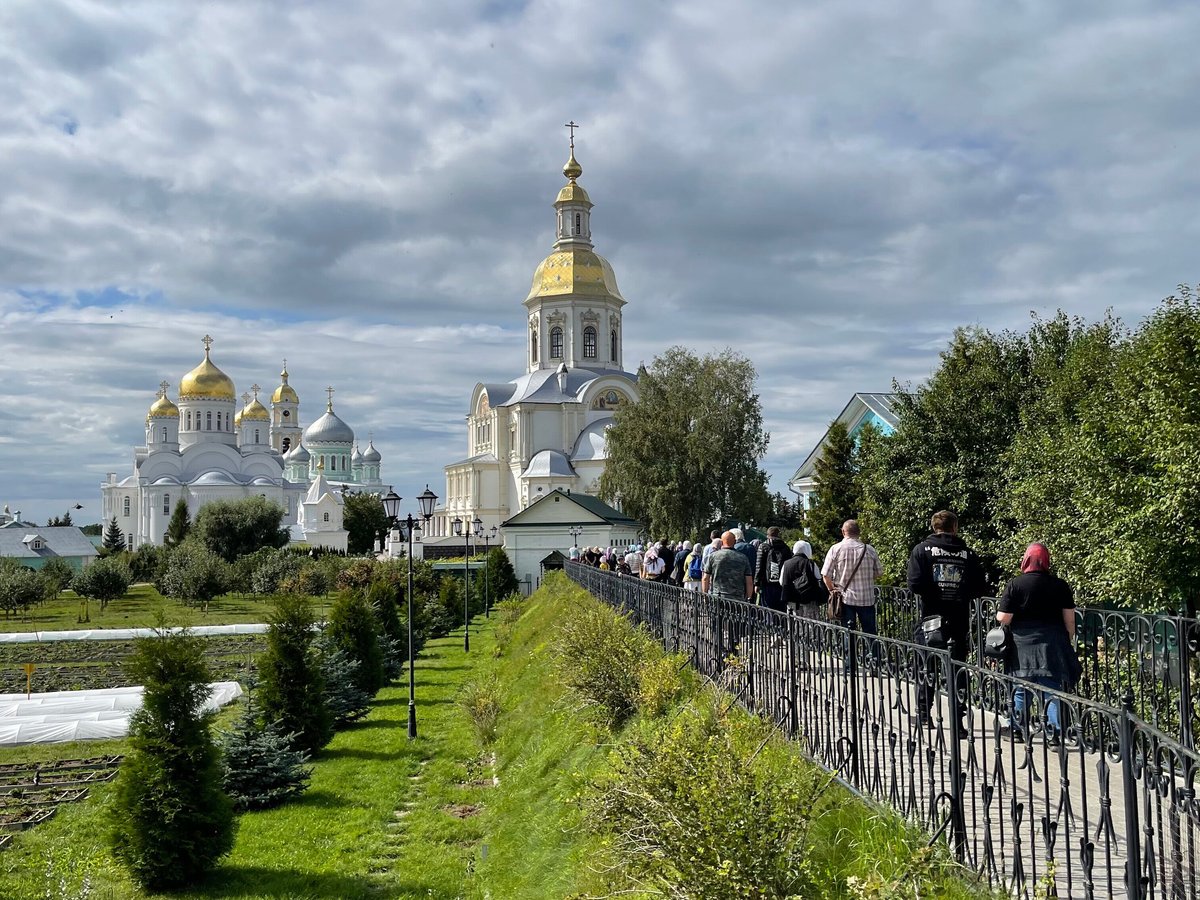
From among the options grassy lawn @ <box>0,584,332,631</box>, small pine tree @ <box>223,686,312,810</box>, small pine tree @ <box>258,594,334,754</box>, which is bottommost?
grassy lawn @ <box>0,584,332,631</box>

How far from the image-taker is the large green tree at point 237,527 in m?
70.1

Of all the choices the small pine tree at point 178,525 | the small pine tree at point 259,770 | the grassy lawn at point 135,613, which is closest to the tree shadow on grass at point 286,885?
the small pine tree at point 259,770

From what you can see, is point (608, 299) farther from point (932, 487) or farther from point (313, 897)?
point (313, 897)

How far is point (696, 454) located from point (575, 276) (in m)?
32.4

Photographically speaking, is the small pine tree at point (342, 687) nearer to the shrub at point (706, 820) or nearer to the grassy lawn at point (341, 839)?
the grassy lawn at point (341, 839)

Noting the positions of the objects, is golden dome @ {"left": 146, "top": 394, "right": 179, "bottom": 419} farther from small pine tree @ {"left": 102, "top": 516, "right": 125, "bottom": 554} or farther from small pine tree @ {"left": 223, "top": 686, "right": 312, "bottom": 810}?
small pine tree @ {"left": 223, "top": 686, "right": 312, "bottom": 810}

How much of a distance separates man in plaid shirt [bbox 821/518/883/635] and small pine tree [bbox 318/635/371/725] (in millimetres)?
10453

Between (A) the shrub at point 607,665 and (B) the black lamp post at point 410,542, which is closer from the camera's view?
(A) the shrub at point 607,665

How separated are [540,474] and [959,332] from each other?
4822 centimetres

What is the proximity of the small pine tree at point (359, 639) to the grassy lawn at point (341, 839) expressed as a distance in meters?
4.08

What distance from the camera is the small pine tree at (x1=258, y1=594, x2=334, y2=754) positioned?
53.7ft

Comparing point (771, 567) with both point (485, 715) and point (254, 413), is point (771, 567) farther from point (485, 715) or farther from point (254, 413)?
point (254, 413)

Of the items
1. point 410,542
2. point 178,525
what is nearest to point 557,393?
point 178,525

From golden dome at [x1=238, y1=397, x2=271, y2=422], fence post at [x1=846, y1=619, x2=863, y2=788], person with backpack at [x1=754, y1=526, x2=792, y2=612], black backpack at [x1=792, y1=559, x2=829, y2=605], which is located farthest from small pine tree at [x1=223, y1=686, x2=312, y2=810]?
golden dome at [x1=238, y1=397, x2=271, y2=422]
